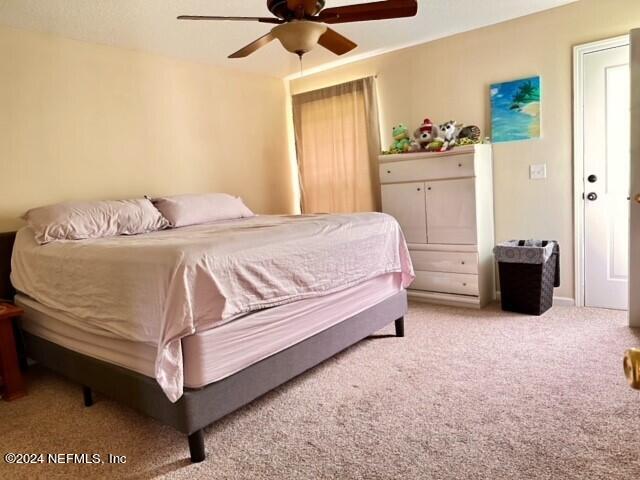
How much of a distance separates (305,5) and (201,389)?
1686 millimetres

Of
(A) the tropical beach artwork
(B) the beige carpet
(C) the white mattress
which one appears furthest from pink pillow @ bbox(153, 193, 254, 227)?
(A) the tropical beach artwork

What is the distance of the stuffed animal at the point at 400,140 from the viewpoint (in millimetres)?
3871

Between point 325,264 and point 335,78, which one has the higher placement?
point 335,78

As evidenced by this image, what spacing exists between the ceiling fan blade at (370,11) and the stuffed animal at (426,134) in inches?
67.4

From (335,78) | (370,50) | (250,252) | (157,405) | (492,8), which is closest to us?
(157,405)

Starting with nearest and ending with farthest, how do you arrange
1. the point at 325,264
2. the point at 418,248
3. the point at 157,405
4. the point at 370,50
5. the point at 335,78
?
the point at 157,405, the point at 325,264, the point at 418,248, the point at 370,50, the point at 335,78

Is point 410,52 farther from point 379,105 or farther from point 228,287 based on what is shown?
point 228,287

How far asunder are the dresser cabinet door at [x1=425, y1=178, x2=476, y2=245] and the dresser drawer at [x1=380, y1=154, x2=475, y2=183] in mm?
64

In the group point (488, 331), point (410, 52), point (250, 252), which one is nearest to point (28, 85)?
point (250, 252)

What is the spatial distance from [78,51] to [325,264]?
253 centimetres

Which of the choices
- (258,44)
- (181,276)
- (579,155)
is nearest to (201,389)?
(181,276)

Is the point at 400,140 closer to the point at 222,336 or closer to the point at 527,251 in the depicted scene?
the point at 527,251

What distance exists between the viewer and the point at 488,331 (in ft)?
9.73

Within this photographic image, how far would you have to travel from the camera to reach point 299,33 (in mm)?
1997
